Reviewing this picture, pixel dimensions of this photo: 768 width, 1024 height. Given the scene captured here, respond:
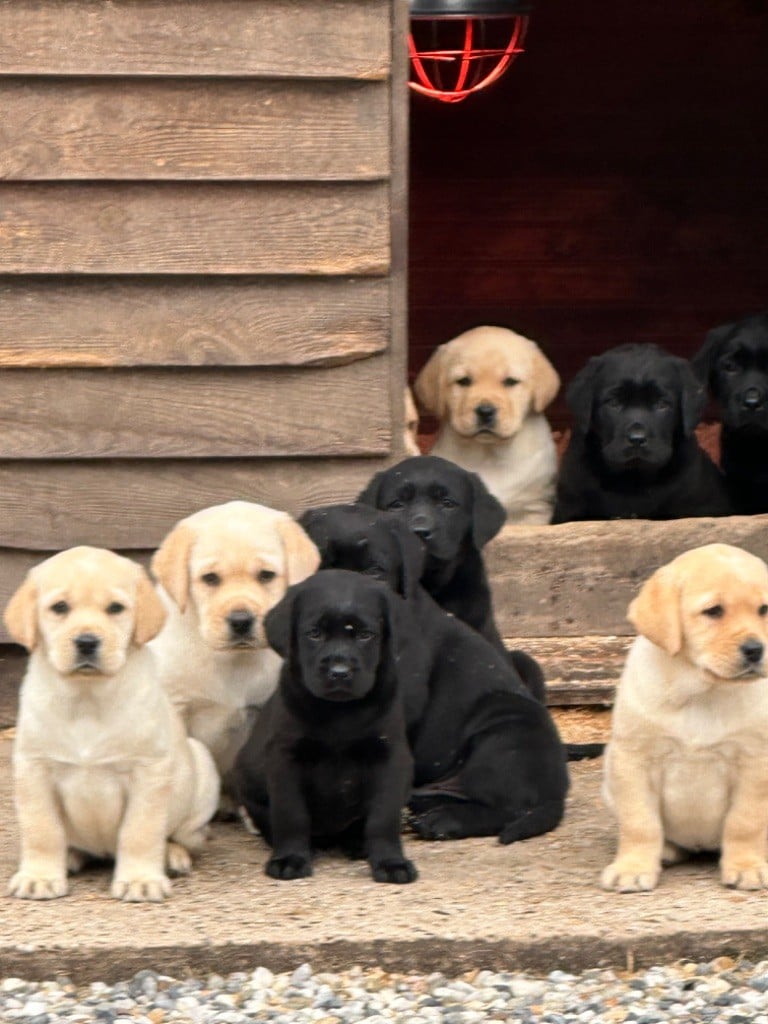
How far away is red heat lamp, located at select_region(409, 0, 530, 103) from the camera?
7.86 m

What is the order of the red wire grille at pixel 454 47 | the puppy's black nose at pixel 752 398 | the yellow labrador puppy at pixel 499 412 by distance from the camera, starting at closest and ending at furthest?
the puppy's black nose at pixel 752 398, the yellow labrador puppy at pixel 499 412, the red wire grille at pixel 454 47

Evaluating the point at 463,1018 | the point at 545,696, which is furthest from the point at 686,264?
the point at 463,1018

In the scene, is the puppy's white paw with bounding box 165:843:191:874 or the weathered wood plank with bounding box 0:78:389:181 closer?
the puppy's white paw with bounding box 165:843:191:874

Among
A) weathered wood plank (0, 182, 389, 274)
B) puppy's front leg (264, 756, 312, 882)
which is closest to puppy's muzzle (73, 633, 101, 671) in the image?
puppy's front leg (264, 756, 312, 882)

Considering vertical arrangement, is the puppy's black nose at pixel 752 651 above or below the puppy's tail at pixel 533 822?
above

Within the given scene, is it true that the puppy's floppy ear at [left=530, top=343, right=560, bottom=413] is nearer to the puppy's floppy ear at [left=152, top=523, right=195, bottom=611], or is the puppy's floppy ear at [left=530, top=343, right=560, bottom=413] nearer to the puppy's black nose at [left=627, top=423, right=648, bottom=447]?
the puppy's black nose at [left=627, top=423, right=648, bottom=447]

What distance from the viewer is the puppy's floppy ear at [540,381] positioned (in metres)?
7.55

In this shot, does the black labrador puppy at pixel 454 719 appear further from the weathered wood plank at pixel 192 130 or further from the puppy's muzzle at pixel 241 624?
the weathered wood plank at pixel 192 130

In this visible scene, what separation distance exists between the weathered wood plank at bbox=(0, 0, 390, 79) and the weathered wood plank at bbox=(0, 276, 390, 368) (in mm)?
697

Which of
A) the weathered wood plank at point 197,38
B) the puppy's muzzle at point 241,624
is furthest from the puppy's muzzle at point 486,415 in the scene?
the puppy's muzzle at point 241,624

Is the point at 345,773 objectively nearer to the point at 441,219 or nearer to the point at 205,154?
the point at 205,154

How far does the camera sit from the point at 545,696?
22.3 ft

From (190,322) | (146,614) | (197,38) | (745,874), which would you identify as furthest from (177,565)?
(197,38)

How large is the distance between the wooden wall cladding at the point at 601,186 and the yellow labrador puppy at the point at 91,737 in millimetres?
5433
